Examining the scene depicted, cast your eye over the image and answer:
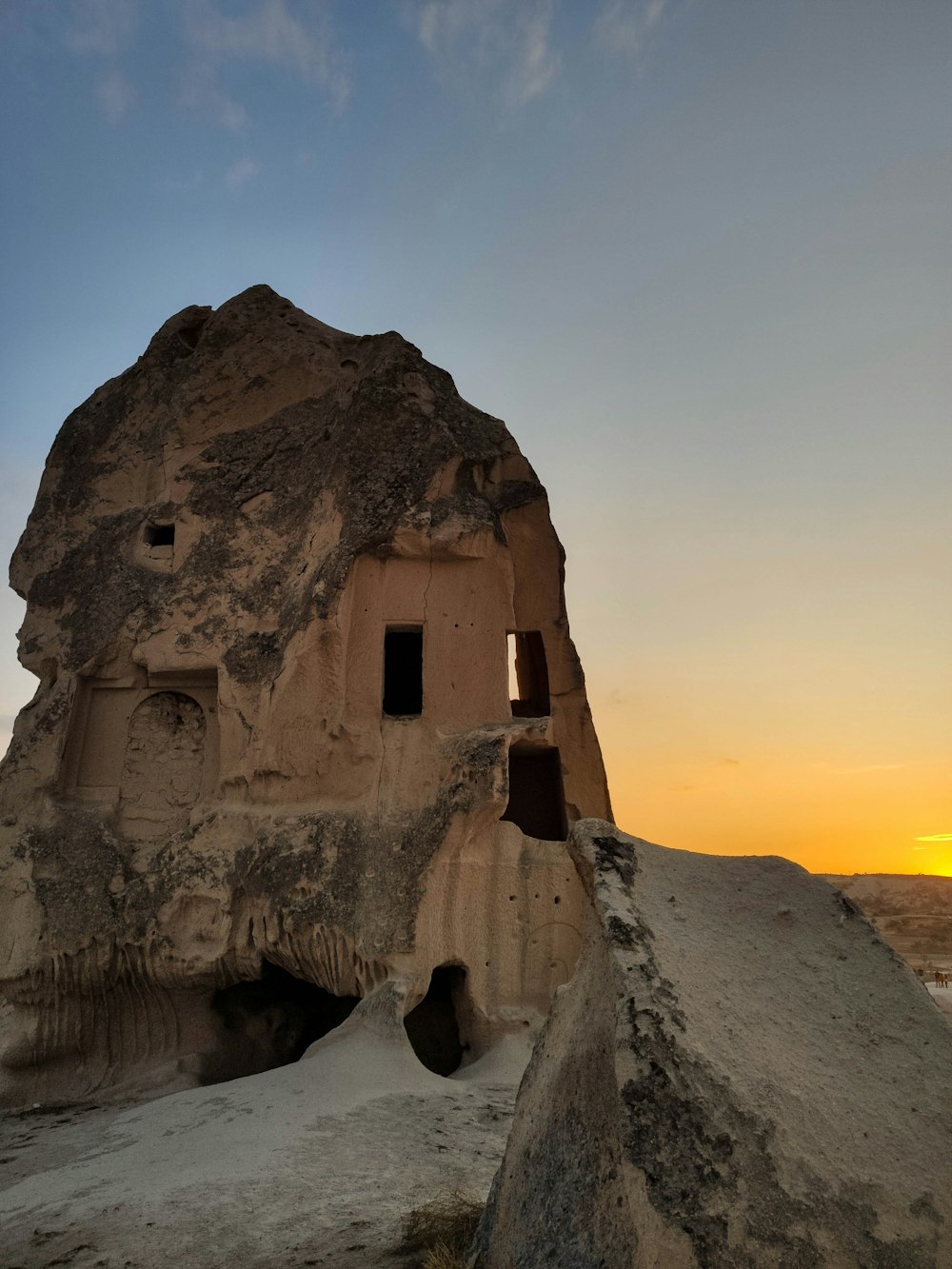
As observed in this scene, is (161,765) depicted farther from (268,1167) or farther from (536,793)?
(268,1167)

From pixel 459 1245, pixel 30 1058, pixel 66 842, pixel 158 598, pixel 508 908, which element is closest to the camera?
pixel 459 1245

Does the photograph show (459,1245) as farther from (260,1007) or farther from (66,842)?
(66,842)

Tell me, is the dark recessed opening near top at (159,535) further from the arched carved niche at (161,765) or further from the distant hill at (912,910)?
the distant hill at (912,910)

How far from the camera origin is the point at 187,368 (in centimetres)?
920

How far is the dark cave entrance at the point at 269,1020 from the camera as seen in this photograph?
23.2ft

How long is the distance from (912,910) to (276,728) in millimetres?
18458

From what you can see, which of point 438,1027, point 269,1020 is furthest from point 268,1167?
point 269,1020

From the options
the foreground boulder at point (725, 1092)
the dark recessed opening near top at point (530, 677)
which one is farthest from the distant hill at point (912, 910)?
the foreground boulder at point (725, 1092)

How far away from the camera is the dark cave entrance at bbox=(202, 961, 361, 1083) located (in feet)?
23.2

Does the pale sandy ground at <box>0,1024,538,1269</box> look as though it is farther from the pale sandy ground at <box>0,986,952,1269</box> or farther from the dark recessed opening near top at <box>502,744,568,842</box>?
the dark recessed opening near top at <box>502,744,568,842</box>

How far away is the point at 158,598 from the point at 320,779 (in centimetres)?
246

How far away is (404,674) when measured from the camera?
8.72m

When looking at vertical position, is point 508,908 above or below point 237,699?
below

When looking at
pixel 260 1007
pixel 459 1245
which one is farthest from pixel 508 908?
pixel 459 1245
